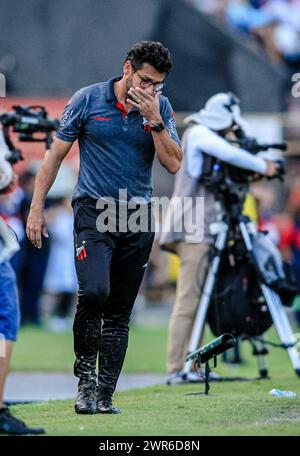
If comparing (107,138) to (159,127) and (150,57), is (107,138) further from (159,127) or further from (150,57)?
(150,57)

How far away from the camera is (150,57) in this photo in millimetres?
7578

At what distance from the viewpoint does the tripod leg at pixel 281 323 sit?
10258mm

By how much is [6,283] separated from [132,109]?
5.22ft

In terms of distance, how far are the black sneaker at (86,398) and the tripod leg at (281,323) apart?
9.45 ft

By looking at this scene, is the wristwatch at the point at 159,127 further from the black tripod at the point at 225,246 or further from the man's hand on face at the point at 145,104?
the black tripod at the point at 225,246

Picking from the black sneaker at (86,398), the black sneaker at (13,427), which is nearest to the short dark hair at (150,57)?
the black sneaker at (86,398)

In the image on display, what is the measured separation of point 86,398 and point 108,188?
1348 millimetres

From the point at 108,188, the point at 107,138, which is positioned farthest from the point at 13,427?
the point at 107,138

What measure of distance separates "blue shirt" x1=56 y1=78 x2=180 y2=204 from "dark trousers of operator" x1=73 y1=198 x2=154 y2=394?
0.15 m

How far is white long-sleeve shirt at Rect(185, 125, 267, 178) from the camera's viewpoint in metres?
10.4

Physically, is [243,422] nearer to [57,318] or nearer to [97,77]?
[57,318]

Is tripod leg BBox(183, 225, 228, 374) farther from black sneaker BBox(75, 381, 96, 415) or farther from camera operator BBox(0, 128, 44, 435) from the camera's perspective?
camera operator BBox(0, 128, 44, 435)

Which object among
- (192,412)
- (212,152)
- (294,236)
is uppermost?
(294,236)
